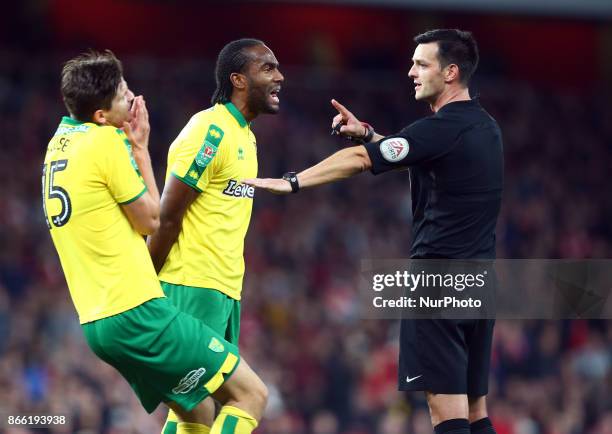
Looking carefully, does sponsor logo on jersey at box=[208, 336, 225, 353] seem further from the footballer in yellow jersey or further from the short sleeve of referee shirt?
the short sleeve of referee shirt

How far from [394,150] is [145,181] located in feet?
4.01

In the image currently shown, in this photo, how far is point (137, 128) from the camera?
195 inches

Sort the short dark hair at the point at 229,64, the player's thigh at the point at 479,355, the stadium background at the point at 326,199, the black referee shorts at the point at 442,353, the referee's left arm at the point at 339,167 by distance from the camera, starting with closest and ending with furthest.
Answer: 1. the referee's left arm at the point at 339,167
2. the black referee shorts at the point at 442,353
3. the player's thigh at the point at 479,355
4. the short dark hair at the point at 229,64
5. the stadium background at the point at 326,199

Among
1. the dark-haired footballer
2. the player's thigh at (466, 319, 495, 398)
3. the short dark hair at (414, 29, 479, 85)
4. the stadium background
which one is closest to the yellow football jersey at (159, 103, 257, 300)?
the dark-haired footballer

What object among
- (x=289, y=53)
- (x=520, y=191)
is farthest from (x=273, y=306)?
(x=289, y=53)

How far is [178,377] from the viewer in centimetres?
488

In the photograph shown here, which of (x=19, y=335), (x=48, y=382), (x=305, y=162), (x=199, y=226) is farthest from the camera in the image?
(x=305, y=162)

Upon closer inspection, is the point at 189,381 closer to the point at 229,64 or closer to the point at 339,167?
the point at 339,167

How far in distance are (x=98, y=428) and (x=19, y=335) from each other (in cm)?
252

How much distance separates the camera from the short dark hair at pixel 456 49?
5.34m

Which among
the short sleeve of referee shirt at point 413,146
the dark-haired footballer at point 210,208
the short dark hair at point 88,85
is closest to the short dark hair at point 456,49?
the short sleeve of referee shirt at point 413,146

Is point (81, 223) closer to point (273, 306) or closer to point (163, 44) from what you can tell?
point (273, 306)

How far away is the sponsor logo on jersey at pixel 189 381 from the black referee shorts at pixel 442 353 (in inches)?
42.3

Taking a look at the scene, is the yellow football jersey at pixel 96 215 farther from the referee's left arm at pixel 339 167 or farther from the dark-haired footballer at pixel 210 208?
the referee's left arm at pixel 339 167
